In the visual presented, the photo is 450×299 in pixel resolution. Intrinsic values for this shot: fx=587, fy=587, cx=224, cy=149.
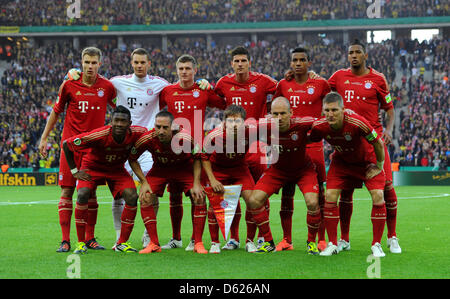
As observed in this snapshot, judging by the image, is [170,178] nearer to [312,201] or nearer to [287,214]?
[287,214]

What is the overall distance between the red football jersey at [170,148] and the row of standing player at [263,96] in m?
0.71

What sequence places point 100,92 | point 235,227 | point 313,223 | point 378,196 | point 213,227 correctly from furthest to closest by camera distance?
point 100,92 → point 235,227 → point 213,227 → point 313,223 → point 378,196

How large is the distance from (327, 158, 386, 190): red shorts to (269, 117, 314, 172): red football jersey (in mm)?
413

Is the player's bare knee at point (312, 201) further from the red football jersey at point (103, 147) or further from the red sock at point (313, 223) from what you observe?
the red football jersey at point (103, 147)

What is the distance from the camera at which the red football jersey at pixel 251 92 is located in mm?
8344

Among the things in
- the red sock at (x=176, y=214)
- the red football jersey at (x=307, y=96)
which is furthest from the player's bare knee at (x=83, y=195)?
the red football jersey at (x=307, y=96)

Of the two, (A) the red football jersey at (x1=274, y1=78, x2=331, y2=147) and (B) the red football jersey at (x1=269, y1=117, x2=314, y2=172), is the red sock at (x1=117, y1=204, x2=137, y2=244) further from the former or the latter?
(A) the red football jersey at (x1=274, y1=78, x2=331, y2=147)

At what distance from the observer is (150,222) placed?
7.73m

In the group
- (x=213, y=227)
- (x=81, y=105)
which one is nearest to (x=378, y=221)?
(x=213, y=227)

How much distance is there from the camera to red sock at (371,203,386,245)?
24.0 feet

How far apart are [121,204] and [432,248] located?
4432mm

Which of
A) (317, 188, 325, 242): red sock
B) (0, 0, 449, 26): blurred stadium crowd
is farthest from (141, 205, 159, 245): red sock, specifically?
(0, 0, 449, 26): blurred stadium crowd

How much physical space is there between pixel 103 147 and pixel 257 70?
33.1m
